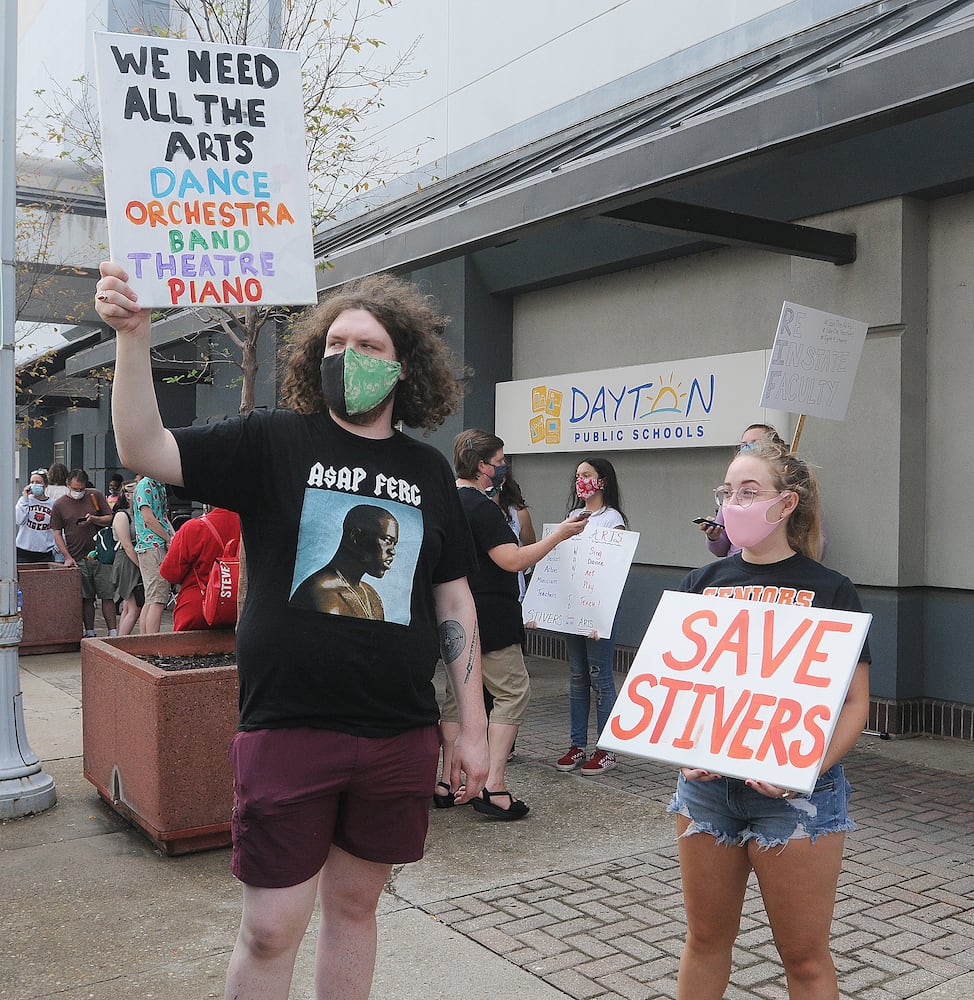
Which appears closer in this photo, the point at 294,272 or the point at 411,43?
the point at 294,272

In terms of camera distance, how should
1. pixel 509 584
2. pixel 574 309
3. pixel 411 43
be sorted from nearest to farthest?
pixel 509 584, pixel 574 309, pixel 411 43

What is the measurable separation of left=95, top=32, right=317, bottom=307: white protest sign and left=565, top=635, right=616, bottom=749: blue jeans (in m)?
3.87

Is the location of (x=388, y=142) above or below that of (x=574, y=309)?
above

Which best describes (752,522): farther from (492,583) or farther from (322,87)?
(322,87)

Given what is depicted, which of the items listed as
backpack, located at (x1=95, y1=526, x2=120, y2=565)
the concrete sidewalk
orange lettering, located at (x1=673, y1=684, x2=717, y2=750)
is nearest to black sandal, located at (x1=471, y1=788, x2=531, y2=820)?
the concrete sidewalk

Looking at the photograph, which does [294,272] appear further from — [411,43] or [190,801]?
[411,43]

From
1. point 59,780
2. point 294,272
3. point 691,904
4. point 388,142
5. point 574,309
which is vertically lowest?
point 59,780

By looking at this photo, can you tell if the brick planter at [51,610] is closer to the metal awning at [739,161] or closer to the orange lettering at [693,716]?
the metal awning at [739,161]

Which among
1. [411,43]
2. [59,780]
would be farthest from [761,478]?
[411,43]

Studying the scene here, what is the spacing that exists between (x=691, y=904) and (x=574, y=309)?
837 centimetres

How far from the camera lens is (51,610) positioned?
11.4 m

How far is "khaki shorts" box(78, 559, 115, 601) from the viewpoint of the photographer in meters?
11.9

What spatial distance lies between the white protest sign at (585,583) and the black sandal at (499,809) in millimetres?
1077

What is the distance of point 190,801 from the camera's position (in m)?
4.86
